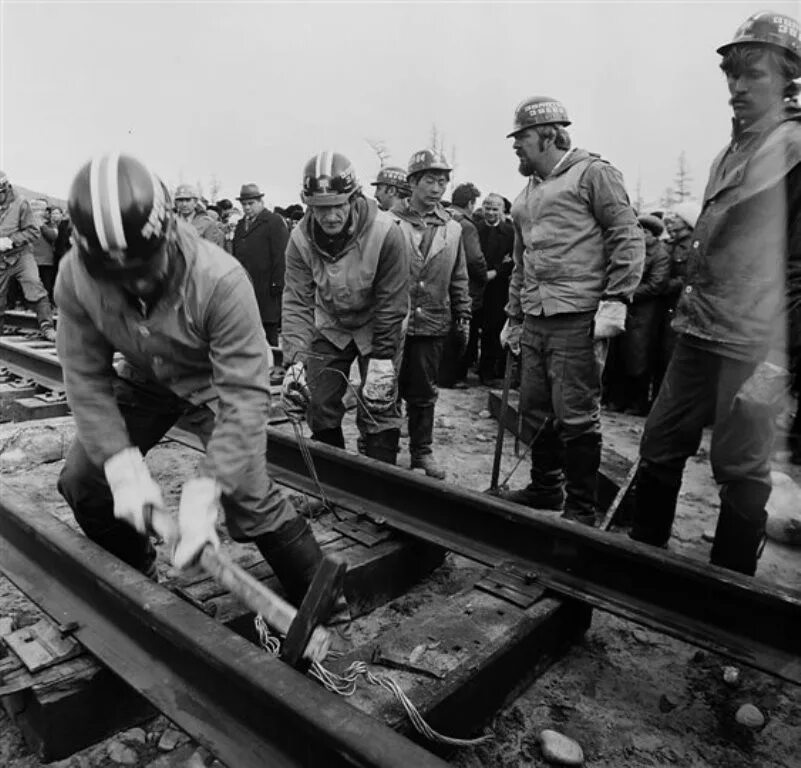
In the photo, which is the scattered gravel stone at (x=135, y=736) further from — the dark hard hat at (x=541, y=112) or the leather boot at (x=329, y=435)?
the dark hard hat at (x=541, y=112)

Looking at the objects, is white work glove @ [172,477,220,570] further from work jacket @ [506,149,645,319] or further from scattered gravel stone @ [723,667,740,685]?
work jacket @ [506,149,645,319]

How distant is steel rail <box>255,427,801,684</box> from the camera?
2.54m

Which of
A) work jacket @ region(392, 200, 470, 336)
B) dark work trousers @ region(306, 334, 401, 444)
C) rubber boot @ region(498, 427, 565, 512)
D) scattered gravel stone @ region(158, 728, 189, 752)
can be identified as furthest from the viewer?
work jacket @ region(392, 200, 470, 336)

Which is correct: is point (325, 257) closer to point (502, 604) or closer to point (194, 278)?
point (194, 278)

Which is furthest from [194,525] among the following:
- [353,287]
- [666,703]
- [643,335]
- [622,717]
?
[643,335]

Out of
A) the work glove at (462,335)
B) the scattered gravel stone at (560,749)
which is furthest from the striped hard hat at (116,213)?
the work glove at (462,335)

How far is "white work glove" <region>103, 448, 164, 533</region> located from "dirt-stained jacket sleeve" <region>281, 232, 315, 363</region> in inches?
85.4

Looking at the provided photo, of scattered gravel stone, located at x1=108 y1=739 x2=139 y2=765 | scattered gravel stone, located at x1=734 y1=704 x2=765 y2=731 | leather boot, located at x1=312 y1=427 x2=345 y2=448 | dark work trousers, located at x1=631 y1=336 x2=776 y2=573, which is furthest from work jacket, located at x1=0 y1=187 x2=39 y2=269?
scattered gravel stone, located at x1=734 y1=704 x2=765 y2=731

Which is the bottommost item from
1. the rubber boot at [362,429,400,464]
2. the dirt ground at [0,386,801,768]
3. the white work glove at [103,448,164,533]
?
the dirt ground at [0,386,801,768]

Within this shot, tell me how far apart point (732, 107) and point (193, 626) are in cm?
305

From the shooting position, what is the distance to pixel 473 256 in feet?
26.6

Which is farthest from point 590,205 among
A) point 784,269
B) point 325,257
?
point 325,257

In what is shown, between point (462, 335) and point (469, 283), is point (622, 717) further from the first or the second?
point (469, 283)

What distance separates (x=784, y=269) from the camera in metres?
2.98
